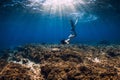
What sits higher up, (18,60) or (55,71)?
(55,71)

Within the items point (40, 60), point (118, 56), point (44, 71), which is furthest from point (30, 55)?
point (118, 56)

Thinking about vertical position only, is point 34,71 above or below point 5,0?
below

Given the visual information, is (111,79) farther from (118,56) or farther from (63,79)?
(118,56)

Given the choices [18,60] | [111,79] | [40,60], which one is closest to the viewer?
[111,79]

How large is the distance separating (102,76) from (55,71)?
2.53 meters

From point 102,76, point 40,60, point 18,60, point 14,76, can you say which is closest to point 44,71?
point 14,76

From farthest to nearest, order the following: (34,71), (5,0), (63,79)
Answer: (5,0) → (34,71) → (63,79)

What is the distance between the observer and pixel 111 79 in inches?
311

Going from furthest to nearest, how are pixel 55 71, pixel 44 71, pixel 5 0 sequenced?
pixel 5 0 → pixel 44 71 → pixel 55 71

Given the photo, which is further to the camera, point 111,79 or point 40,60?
point 40,60

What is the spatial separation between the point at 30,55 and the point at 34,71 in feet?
12.6

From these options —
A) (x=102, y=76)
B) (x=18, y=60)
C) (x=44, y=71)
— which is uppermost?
(x=102, y=76)

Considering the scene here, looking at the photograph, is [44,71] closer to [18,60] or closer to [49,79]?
[49,79]

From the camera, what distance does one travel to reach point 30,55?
567 inches
